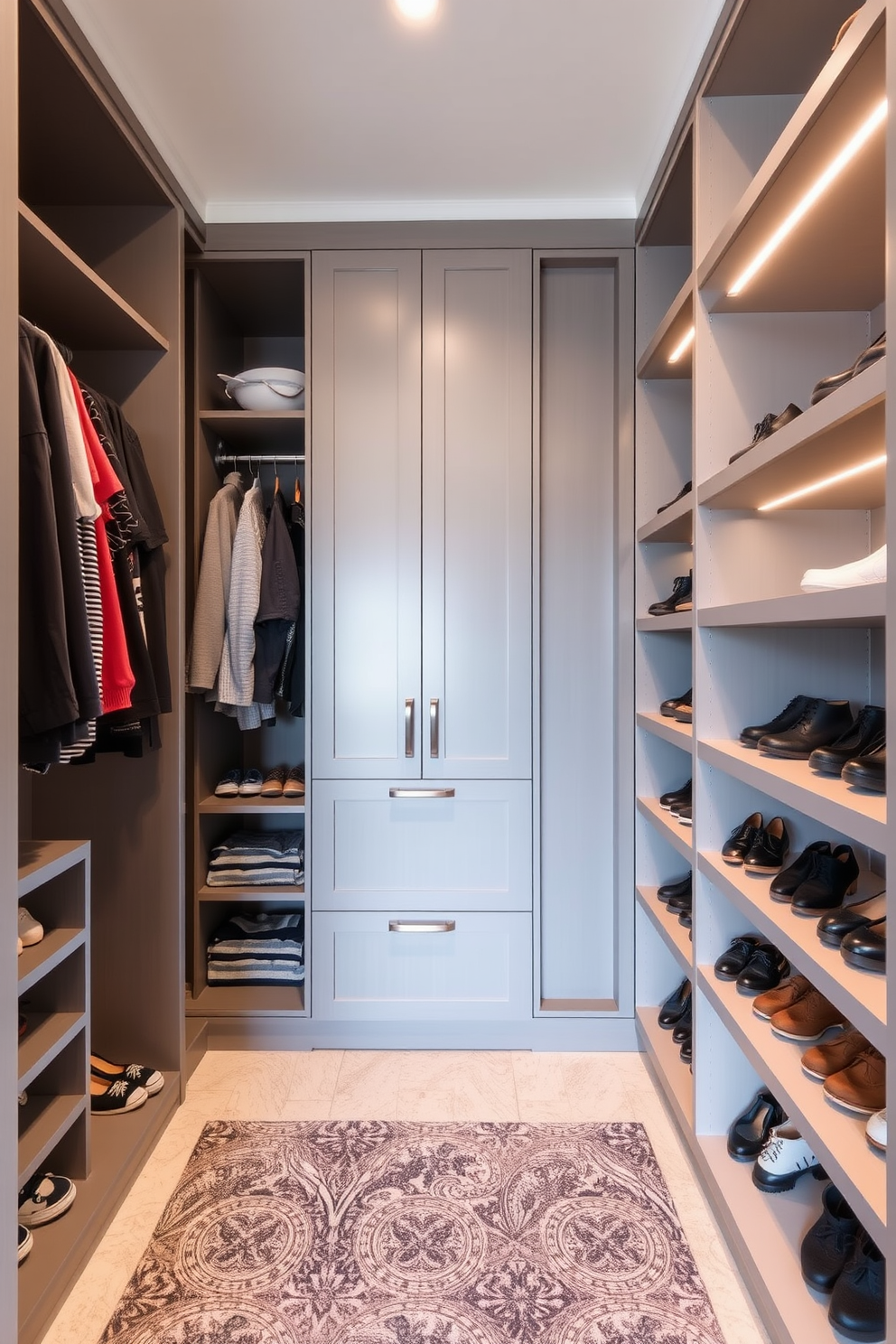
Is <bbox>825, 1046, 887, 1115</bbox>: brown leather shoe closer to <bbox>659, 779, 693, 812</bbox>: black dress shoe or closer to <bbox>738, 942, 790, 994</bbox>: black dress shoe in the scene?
<bbox>738, 942, 790, 994</bbox>: black dress shoe

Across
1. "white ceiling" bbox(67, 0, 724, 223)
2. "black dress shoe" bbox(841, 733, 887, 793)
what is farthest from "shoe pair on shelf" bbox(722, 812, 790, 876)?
"white ceiling" bbox(67, 0, 724, 223)

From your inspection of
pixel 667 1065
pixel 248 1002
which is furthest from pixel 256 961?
pixel 667 1065

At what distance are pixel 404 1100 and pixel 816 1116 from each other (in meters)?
1.21

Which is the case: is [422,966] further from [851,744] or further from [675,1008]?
[851,744]

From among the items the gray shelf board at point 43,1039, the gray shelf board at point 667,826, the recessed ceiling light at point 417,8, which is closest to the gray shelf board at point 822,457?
the gray shelf board at point 667,826

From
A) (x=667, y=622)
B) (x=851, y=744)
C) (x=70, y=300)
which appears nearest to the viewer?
(x=851, y=744)

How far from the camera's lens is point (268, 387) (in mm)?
2389

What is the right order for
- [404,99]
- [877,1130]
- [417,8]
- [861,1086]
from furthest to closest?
1. [404,99]
2. [417,8]
3. [861,1086]
4. [877,1130]

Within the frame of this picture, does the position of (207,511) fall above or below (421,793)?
above

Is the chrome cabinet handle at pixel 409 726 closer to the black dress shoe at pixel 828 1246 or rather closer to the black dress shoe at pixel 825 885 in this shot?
the black dress shoe at pixel 825 885

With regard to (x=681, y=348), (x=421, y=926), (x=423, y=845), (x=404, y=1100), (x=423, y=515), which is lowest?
(x=404, y=1100)

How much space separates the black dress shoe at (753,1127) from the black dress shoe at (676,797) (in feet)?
2.38

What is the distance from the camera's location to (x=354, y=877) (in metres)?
2.36

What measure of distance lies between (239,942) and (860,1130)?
73.0 inches
